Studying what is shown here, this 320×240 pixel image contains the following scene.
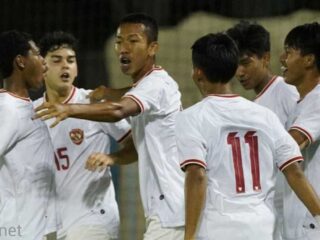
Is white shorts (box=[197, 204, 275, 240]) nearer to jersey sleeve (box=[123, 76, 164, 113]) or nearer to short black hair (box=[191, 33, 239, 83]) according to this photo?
short black hair (box=[191, 33, 239, 83])

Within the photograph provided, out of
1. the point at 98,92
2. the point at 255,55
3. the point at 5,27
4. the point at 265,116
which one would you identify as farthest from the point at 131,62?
the point at 5,27

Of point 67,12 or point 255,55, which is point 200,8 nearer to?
point 67,12

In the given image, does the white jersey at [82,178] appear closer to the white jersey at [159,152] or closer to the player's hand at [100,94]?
the player's hand at [100,94]

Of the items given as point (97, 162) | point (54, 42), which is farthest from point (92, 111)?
point (54, 42)

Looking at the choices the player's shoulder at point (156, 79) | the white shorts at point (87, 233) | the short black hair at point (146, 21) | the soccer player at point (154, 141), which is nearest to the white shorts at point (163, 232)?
the soccer player at point (154, 141)

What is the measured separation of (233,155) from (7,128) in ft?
3.71

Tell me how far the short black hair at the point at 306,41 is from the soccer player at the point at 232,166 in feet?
2.23

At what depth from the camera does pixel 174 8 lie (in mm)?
8891

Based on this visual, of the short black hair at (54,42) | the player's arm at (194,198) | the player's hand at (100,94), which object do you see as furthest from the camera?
the short black hair at (54,42)

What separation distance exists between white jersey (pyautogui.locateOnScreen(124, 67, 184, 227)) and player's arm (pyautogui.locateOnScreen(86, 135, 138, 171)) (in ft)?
0.60

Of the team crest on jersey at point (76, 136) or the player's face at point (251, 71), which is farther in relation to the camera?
the team crest on jersey at point (76, 136)

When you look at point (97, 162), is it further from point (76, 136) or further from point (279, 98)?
point (279, 98)

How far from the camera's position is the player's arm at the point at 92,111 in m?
4.09

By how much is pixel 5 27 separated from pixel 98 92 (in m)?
3.90
